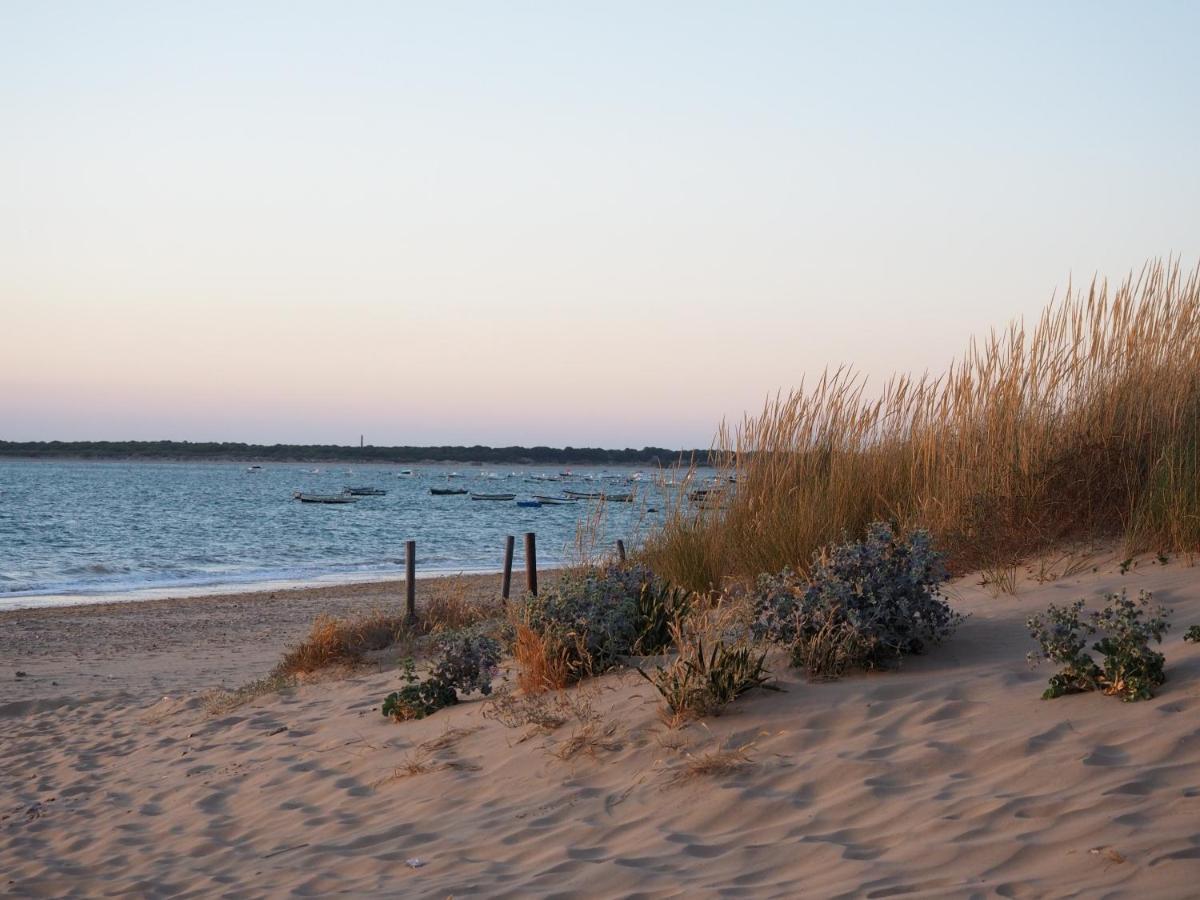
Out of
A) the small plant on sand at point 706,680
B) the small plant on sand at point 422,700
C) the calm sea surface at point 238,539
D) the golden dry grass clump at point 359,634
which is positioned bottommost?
the calm sea surface at point 238,539

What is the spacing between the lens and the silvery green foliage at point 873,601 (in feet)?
20.6

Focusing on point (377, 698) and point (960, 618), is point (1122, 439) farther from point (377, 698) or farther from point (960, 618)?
point (377, 698)

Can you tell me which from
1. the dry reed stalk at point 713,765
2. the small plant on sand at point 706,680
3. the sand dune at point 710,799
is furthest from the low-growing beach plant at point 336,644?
the dry reed stalk at point 713,765

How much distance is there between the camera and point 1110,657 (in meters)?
5.34

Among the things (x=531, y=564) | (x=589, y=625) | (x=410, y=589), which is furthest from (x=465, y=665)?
(x=531, y=564)

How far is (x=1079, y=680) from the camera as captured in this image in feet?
17.5

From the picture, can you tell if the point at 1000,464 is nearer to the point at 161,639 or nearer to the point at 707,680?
the point at 707,680

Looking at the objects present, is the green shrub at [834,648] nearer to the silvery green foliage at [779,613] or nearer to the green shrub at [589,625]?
the silvery green foliage at [779,613]

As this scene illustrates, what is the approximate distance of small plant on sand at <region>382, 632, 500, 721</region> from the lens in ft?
24.9

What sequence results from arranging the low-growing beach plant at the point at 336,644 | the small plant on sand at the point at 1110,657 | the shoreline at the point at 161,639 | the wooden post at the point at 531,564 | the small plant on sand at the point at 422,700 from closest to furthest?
the small plant on sand at the point at 1110,657, the small plant on sand at the point at 422,700, the low-growing beach plant at the point at 336,644, the shoreline at the point at 161,639, the wooden post at the point at 531,564

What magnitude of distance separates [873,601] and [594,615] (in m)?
1.92

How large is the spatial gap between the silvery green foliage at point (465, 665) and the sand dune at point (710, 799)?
10.3 inches

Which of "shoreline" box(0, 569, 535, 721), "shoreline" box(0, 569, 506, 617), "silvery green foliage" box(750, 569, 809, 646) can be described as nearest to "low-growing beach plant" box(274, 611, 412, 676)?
"shoreline" box(0, 569, 535, 721)

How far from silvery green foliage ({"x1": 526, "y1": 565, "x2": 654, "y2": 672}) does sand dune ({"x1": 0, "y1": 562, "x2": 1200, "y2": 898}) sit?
1.11 ft
